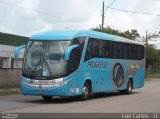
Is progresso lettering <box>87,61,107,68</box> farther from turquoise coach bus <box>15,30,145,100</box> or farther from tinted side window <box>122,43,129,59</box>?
tinted side window <box>122,43,129,59</box>

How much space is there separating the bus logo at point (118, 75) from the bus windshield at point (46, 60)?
21.8 feet

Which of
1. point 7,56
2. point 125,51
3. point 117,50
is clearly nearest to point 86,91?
point 117,50

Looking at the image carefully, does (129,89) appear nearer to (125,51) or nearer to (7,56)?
(125,51)

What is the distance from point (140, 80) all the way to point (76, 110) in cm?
1520

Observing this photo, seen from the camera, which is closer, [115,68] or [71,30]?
[71,30]

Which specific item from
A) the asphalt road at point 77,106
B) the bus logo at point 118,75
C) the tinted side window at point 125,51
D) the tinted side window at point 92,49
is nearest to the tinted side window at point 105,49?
the tinted side window at point 92,49

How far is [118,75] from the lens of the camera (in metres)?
28.8

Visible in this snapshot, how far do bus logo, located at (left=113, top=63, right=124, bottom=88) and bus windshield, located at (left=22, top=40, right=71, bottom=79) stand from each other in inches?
261

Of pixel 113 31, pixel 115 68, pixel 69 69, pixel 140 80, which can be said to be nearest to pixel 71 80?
pixel 69 69

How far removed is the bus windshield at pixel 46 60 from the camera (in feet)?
71.4

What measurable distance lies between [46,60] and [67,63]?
0.94 metres

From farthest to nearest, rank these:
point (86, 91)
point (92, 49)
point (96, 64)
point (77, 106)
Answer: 1. point (96, 64)
2. point (92, 49)
3. point (86, 91)
4. point (77, 106)

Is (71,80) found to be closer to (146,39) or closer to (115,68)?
(115,68)

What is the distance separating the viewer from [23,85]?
22.3 metres
